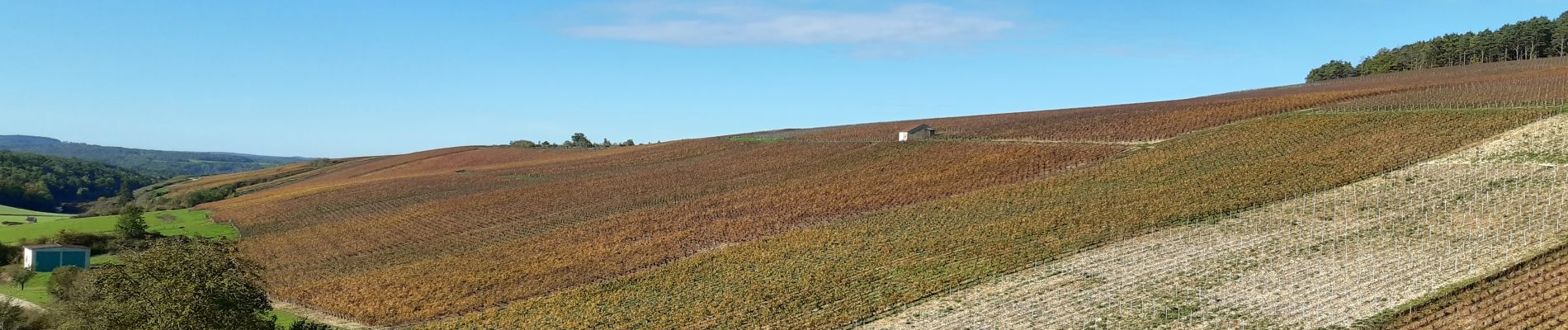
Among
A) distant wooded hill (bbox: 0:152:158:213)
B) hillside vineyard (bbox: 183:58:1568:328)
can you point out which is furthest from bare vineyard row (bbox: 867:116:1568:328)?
distant wooded hill (bbox: 0:152:158:213)

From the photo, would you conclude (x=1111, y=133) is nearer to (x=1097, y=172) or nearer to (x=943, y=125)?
(x=1097, y=172)

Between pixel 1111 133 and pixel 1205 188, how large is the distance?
1177 inches

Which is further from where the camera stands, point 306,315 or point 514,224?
point 514,224

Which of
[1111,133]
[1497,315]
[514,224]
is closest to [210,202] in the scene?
[514,224]

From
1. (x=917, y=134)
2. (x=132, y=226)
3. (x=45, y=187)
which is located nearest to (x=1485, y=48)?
(x=917, y=134)

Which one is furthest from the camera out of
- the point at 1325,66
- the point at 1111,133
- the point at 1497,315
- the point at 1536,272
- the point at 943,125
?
the point at 1325,66

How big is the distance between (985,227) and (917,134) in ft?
160

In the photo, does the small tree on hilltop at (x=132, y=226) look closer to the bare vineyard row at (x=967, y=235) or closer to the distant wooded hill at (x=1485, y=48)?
the bare vineyard row at (x=967, y=235)

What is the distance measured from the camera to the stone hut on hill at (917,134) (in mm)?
95688

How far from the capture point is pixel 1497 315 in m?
26.2

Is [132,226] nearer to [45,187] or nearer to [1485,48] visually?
[45,187]

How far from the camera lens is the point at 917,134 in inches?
3873

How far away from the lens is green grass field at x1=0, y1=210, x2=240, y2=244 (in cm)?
8169

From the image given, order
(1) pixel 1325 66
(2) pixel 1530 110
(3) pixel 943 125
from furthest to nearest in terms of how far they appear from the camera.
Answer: (1) pixel 1325 66, (3) pixel 943 125, (2) pixel 1530 110
